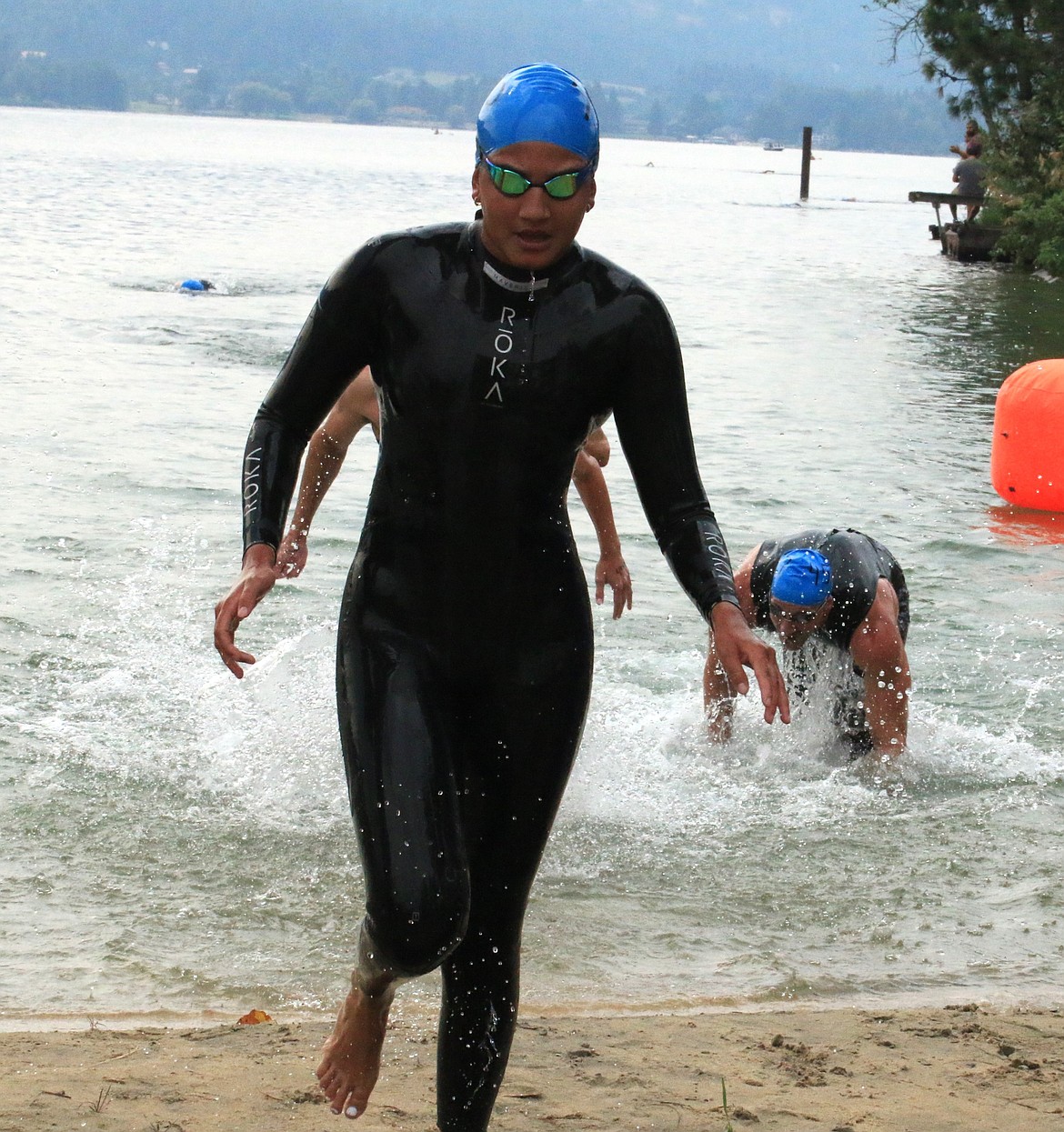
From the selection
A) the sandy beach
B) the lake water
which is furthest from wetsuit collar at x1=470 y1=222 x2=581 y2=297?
the lake water

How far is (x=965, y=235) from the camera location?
1513 inches

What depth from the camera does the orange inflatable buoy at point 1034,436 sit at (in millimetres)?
12938

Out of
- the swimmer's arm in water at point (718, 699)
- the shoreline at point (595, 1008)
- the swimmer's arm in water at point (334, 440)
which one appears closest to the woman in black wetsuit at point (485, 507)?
the shoreline at point (595, 1008)

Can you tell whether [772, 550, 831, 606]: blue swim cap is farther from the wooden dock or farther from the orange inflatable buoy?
the wooden dock

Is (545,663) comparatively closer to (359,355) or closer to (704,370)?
(359,355)

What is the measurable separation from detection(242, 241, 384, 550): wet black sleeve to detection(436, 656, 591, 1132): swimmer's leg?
61 centimetres

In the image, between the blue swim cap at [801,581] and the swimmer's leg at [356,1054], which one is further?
the blue swim cap at [801,581]

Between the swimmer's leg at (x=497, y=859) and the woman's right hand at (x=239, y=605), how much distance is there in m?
0.49

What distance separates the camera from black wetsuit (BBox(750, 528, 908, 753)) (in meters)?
7.46

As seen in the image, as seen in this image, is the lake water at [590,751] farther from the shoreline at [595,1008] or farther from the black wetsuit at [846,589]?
the black wetsuit at [846,589]

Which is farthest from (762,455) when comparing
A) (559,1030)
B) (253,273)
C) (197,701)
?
(253,273)

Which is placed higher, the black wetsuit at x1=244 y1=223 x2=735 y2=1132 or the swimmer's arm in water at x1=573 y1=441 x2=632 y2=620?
→ the black wetsuit at x1=244 y1=223 x2=735 y2=1132

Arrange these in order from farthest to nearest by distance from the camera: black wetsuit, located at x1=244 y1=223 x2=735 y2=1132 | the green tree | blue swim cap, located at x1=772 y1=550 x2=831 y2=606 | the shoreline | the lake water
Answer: the green tree → blue swim cap, located at x1=772 y1=550 x2=831 y2=606 → the lake water → the shoreline → black wetsuit, located at x1=244 y1=223 x2=735 y2=1132

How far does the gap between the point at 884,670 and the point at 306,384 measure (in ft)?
15.0
